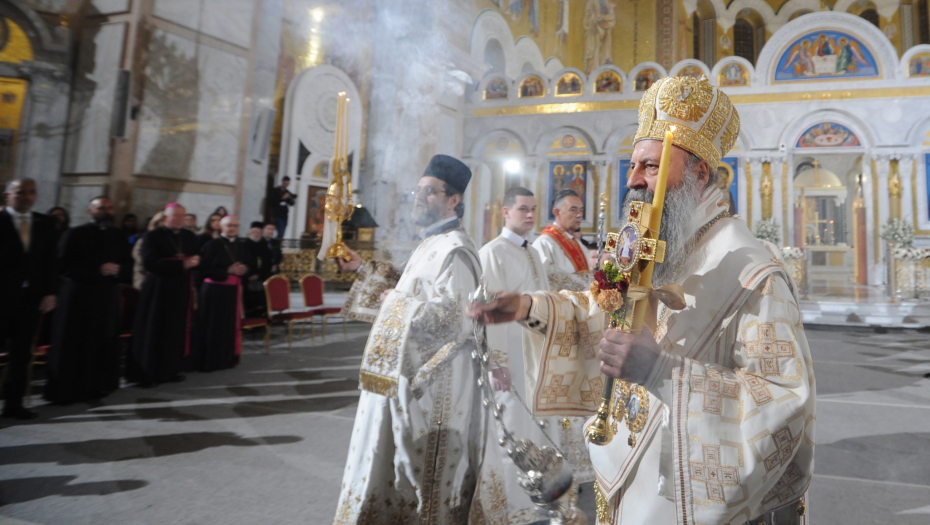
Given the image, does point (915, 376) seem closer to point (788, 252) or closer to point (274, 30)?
point (788, 252)

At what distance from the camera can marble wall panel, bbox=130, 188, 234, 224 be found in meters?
7.24

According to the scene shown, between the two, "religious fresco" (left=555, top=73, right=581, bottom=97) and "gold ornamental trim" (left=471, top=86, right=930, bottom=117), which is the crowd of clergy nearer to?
"gold ornamental trim" (left=471, top=86, right=930, bottom=117)

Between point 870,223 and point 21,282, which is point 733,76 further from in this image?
point 21,282

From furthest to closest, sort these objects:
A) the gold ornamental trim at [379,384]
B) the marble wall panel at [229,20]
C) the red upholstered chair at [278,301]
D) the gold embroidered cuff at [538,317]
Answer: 1. the marble wall panel at [229,20]
2. the red upholstered chair at [278,301]
3. the gold ornamental trim at [379,384]
4. the gold embroidered cuff at [538,317]

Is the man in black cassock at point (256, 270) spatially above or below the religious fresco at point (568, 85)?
below

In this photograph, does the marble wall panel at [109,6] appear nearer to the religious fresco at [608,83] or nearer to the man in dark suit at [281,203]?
the man in dark suit at [281,203]

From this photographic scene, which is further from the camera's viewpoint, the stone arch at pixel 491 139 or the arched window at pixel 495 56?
the arched window at pixel 495 56

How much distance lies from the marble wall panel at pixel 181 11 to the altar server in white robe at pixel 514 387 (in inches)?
271

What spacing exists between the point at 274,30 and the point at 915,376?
38.3 feet

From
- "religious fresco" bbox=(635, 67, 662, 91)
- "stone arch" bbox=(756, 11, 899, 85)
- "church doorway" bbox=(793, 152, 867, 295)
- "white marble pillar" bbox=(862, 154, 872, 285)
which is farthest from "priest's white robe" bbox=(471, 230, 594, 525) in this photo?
"church doorway" bbox=(793, 152, 867, 295)

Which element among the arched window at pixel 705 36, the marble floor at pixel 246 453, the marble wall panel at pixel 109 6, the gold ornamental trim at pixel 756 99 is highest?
the arched window at pixel 705 36

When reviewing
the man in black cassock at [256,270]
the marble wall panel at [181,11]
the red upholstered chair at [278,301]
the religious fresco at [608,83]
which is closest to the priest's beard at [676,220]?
the red upholstered chair at [278,301]

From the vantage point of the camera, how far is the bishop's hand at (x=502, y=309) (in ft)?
3.88

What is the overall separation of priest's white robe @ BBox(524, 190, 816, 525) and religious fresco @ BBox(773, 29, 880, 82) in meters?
14.3
